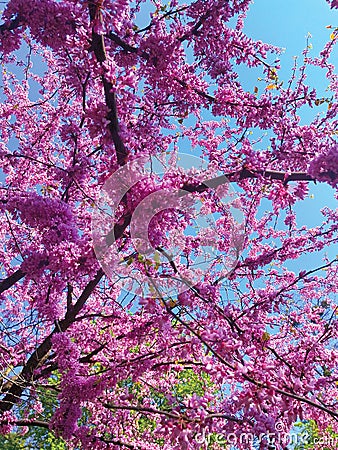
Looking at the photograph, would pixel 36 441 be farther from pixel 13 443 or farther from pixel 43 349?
pixel 43 349

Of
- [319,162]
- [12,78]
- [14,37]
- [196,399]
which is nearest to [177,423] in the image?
[196,399]

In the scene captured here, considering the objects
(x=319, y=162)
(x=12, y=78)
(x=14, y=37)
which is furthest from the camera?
(x=12, y=78)

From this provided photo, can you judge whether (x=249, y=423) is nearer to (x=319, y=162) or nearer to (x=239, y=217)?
(x=319, y=162)

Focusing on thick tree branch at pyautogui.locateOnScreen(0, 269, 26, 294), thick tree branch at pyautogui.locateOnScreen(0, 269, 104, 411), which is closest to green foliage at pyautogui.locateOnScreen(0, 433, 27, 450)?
thick tree branch at pyautogui.locateOnScreen(0, 269, 104, 411)

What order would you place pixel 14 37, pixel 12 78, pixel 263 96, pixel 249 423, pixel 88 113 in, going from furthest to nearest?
1. pixel 12 78
2. pixel 263 96
3. pixel 14 37
4. pixel 88 113
5. pixel 249 423

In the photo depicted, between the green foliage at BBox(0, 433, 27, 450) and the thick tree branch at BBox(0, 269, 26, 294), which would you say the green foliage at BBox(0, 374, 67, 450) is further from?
the thick tree branch at BBox(0, 269, 26, 294)

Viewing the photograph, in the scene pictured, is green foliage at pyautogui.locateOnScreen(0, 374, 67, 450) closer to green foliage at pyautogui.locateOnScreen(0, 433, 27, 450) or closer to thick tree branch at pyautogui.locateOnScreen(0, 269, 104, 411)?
green foliage at pyautogui.locateOnScreen(0, 433, 27, 450)

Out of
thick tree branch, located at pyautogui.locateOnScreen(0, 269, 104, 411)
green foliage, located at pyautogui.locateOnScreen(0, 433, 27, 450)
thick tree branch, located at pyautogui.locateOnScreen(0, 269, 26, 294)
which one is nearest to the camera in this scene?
thick tree branch, located at pyautogui.locateOnScreen(0, 269, 26, 294)

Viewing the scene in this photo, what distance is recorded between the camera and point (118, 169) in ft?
Result: 12.8

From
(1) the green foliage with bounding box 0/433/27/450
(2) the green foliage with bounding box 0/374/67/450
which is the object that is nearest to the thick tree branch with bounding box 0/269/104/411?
(2) the green foliage with bounding box 0/374/67/450

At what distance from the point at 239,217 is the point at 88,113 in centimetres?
273

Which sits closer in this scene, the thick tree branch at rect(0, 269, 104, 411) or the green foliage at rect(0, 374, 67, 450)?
the thick tree branch at rect(0, 269, 104, 411)

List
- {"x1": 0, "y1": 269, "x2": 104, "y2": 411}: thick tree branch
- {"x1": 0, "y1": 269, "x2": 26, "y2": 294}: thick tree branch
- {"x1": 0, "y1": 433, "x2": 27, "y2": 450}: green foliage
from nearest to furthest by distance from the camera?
{"x1": 0, "y1": 269, "x2": 26, "y2": 294}: thick tree branch < {"x1": 0, "y1": 269, "x2": 104, "y2": 411}: thick tree branch < {"x1": 0, "y1": 433, "x2": 27, "y2": 450}: green foliage

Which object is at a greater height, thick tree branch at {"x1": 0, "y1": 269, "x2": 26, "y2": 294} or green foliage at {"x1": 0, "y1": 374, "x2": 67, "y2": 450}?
green foliage at {"x1": 0, "y1": 374, "x2": 67, "y2": 450}
